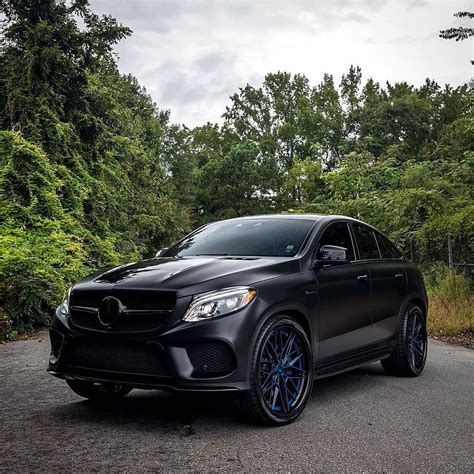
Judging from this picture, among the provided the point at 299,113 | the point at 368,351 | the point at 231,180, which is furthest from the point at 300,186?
the point at 368,351

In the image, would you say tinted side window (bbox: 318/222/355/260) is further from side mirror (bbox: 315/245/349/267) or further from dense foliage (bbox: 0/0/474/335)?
dense foliage (bbox: 0/0/474/335)

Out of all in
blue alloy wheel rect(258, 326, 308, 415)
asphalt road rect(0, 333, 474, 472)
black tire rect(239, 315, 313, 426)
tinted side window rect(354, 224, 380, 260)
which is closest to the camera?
asphalt road rect(0, 333, 474, 472)

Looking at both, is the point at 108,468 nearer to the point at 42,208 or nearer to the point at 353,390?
the point at 353,390

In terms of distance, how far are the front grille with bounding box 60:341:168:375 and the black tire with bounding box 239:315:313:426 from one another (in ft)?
2.26

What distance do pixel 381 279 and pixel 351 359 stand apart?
Answer: 113 centimetres

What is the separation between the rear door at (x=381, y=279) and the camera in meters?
6.87

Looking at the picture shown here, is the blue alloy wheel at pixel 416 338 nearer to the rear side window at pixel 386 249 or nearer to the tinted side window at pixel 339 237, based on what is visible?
the rear side window at pixel 386 249

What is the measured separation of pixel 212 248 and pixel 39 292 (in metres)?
6.66

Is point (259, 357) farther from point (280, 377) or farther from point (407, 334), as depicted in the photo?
point (407, 334)

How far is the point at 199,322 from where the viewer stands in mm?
4723

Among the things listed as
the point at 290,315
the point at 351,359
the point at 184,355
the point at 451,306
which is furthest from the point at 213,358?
the point at 451,306

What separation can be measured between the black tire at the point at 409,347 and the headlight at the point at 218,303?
3.06 meters

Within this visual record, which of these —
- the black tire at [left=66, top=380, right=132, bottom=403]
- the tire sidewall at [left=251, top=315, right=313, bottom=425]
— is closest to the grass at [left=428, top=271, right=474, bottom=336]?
the tire sidewall at [left=251, top=315, right=313, bottom=425]

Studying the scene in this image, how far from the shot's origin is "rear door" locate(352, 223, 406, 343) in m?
6.87
